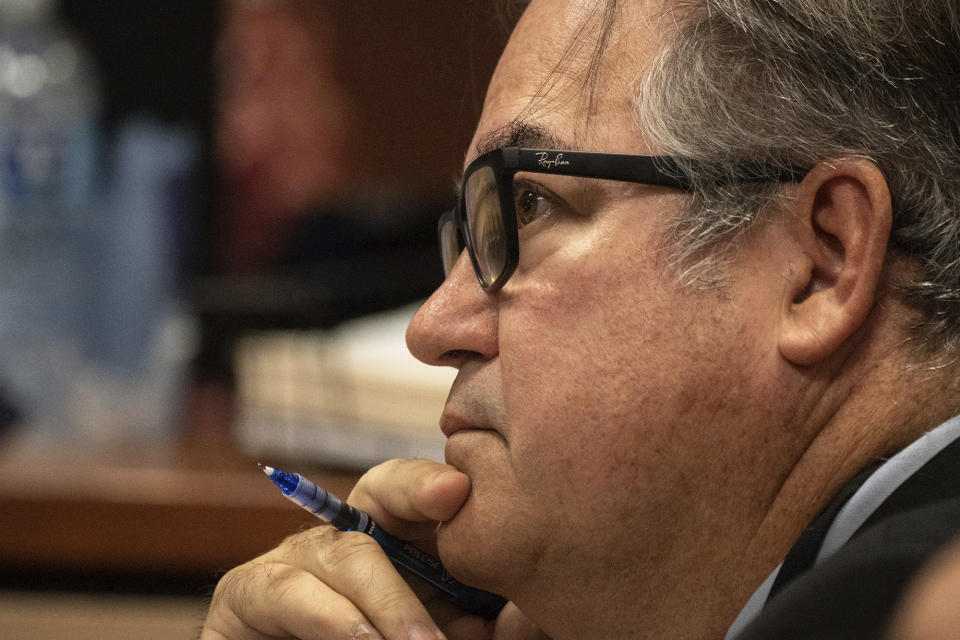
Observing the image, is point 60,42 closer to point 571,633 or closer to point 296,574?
point 296,574

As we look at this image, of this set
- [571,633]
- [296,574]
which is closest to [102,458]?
[296,574]

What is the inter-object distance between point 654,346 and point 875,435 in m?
0.23

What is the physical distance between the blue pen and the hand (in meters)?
0.01

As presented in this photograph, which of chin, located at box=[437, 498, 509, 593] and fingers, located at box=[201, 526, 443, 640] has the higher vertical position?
chin, located at box=[437, 498, 509, 593]

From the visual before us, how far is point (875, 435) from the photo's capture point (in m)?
0.99

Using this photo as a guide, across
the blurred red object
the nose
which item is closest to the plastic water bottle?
the blurred red object

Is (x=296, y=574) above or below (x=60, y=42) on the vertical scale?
below

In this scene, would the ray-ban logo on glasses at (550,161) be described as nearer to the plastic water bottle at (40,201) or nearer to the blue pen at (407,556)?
the blue pen at (407,556)

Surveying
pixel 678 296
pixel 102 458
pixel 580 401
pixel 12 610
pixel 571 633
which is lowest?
pixel 12 610

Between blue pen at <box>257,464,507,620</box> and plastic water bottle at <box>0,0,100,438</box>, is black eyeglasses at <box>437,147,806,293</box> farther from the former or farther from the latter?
plastic water bottle at <box>0,0,100,438</box>

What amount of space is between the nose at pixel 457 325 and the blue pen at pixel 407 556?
0.22 m

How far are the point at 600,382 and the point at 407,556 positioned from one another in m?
0.41

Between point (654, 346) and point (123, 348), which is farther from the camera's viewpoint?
point (123, 348)

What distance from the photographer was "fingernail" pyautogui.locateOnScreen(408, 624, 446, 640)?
1055 millimetres
